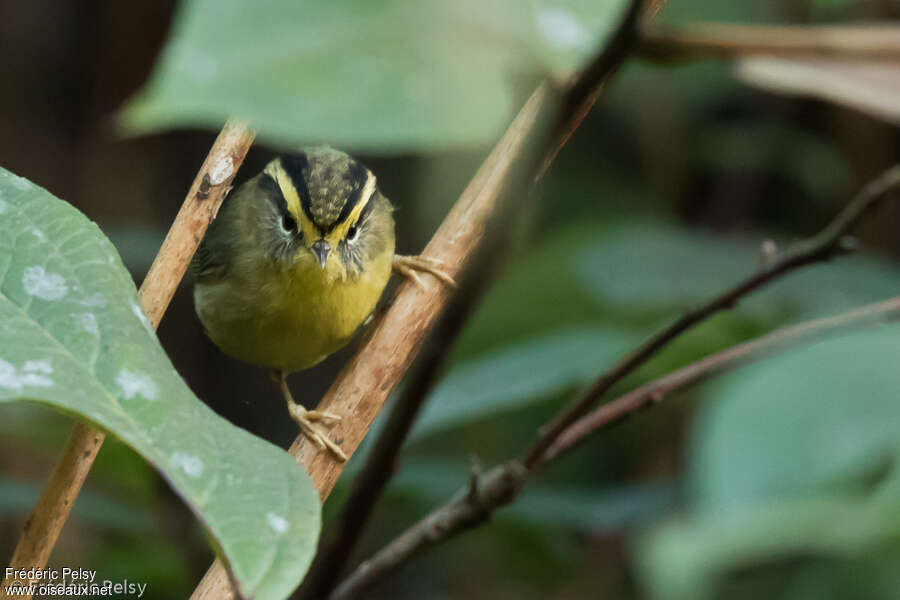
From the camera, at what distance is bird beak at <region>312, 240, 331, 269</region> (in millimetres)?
1657

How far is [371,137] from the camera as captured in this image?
0.94ft

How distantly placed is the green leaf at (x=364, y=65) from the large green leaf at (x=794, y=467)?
633 mm

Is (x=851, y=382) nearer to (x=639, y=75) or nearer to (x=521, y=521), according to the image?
(x=521, y=521)

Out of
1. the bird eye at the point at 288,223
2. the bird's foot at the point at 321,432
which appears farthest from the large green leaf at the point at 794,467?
the bird eye at the point at 288,223

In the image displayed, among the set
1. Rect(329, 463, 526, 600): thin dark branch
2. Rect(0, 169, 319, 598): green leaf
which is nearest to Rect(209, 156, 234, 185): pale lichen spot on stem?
Rect(0, 169, 319, 598): green leaf

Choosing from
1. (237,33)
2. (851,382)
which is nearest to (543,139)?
(237,33)

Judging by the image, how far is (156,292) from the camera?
830 millimetres

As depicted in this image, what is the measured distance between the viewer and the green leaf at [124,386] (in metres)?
0.48

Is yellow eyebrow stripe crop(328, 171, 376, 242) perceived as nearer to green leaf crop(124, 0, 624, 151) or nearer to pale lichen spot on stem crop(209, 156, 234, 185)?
pale lichen spot on stem crop(209, 156, 234, 185)

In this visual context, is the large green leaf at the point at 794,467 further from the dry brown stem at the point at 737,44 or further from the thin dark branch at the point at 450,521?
the dry brown stem at the point at 737,44

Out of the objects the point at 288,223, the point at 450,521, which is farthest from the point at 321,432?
the point at 288,223

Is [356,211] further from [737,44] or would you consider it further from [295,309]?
[737,44]

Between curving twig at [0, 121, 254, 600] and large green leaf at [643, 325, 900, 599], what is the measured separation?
19.8 inches

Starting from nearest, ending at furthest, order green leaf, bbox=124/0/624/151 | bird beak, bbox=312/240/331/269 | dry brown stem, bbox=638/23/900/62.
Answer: green leaf, bbox=124/0/624/151, dry brown stem, bbox=638/23/900/62, bird beak, bbox=312/240/331/269
